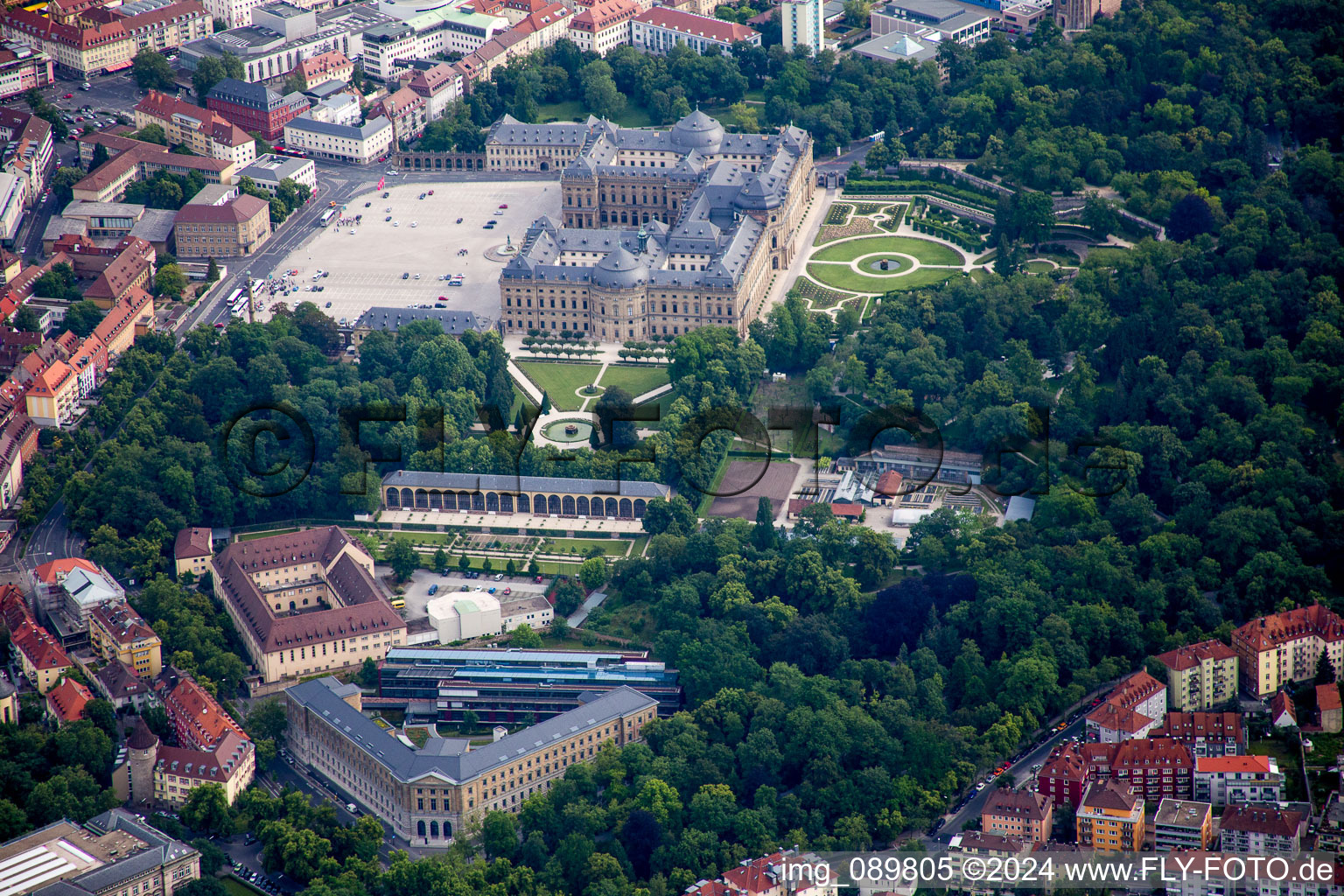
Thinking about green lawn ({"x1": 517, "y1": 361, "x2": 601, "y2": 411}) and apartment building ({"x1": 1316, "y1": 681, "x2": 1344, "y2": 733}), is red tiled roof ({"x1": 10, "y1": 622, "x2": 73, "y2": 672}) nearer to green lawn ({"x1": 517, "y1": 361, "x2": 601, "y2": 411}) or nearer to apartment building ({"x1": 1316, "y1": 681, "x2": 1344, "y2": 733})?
green lawn ({"x1": 517, "y1": 361, "x2": 601, "y2": 411})

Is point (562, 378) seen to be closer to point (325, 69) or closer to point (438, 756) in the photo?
point (438, 756)

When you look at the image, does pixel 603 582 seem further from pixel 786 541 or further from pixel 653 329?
pixel 653 329

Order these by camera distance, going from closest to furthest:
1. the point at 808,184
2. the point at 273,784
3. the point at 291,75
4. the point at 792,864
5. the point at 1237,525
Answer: the point at 792,864 → the point at 273,784 → the point at 1237,525 → the point at 808,184 → the point at 291,75

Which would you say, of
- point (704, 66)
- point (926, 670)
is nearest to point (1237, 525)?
point (926, 670)

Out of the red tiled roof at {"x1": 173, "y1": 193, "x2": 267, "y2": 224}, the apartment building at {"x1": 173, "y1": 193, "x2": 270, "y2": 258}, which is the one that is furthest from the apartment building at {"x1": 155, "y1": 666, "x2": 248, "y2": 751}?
the red tiled roof at {"x1": 173, "y1": 193, "x2": 267, "y2": 224}

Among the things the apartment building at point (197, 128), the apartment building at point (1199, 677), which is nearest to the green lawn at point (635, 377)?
the apartment building at point (197, 128)

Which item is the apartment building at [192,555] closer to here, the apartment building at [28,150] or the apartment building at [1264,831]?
the apartment building at [28,150]
